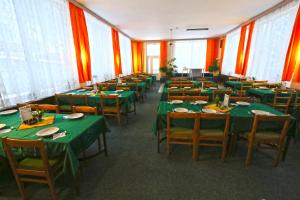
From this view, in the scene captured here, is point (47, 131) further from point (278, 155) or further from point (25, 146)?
point (278, 155)

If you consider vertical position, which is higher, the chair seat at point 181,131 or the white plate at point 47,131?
the white plate at point 47,131

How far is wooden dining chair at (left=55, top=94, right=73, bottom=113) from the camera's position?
3.18 meters

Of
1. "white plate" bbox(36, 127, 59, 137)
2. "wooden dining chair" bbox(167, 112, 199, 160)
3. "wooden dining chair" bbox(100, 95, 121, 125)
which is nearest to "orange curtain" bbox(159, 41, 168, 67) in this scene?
"wooden dining chair" bbox(100, 95, 121, 125)

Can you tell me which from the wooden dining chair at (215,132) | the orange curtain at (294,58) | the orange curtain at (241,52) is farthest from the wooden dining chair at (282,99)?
the orange curtain at (241,52)

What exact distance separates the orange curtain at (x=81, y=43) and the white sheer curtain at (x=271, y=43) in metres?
6.30

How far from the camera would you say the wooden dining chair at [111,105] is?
3.18 m

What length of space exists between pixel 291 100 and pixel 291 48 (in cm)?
165

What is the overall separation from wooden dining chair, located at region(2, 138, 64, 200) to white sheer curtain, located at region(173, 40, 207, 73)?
10896 millimetres

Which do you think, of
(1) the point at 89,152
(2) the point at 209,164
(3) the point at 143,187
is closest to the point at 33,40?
(1) the point at 89,152

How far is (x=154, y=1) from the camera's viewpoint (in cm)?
419

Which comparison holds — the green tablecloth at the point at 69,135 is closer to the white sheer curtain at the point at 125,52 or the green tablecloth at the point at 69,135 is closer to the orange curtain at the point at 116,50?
the orange curtain at the point at 116,50

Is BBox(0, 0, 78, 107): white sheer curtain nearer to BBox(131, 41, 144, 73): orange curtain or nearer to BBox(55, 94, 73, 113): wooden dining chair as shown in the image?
BBox(55, 94, 73, 113): wooden dining chair

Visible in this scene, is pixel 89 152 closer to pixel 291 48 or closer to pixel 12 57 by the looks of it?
pixel 12 57

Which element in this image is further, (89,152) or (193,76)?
(193,76)
